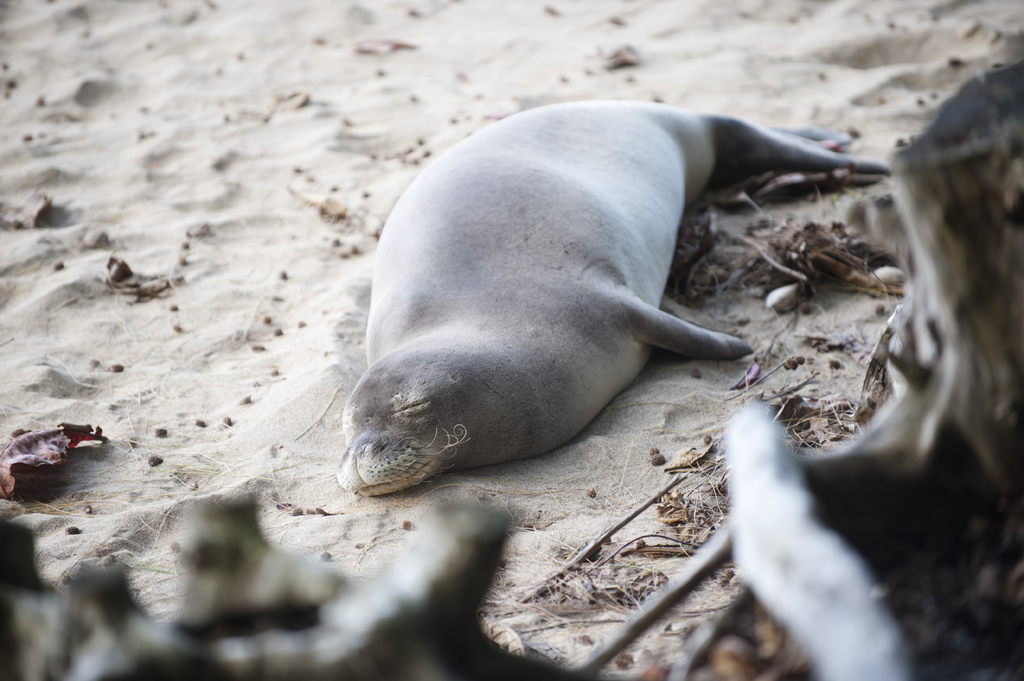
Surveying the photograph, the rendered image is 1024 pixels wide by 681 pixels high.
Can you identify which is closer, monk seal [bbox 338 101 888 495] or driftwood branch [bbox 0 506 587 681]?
driftwood branch [bbox 0 506 587 681]

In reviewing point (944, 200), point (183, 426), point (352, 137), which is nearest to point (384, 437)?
point (183, 426)

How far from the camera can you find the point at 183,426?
10.2ft

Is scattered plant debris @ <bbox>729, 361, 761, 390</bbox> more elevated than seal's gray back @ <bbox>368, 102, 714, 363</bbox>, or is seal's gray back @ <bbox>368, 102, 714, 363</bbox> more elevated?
seal's gray back @ <bbox>368, 102, 714, 363</bbox>

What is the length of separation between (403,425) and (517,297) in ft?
2.51

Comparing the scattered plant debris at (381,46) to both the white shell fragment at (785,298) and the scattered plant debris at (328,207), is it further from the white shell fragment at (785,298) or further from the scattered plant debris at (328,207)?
the white shell fragment at (785,298)

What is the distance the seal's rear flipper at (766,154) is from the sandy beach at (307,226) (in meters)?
0.22

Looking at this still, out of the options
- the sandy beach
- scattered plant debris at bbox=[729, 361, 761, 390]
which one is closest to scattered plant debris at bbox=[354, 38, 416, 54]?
the sandy beach

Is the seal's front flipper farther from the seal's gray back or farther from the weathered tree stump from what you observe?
the weathered tree stump

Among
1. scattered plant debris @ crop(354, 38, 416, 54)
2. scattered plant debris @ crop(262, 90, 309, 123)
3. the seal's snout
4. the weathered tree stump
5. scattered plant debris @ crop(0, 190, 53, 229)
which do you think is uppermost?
the weathered tree stump

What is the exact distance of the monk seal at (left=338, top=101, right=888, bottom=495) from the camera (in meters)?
2.78

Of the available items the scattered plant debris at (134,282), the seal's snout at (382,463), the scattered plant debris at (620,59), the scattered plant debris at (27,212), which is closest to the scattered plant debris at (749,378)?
the seal's snout at (382,463)

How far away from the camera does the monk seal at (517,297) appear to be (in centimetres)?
278

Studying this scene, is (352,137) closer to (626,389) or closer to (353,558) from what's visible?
(626,389)

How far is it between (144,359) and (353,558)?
188 cm
